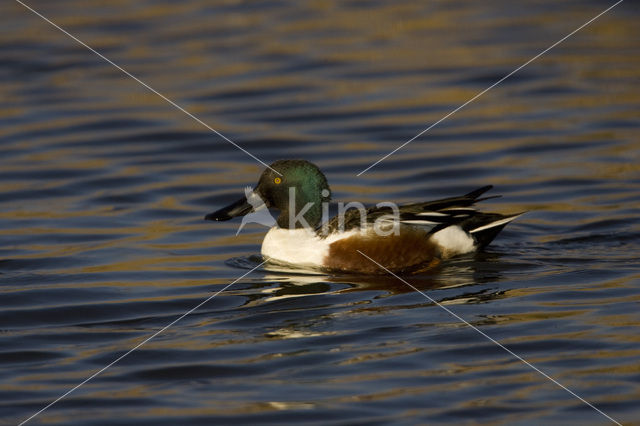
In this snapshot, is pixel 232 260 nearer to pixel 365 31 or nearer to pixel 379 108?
pixel 379 108

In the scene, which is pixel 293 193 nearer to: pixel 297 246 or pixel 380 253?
pixel 297 246

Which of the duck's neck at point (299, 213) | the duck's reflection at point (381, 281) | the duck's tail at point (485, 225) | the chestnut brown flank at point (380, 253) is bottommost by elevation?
the duck's reflection at point (381, 281)

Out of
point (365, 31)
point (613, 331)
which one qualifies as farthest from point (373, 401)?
point (365, 31)

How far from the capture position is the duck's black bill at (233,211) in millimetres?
8089

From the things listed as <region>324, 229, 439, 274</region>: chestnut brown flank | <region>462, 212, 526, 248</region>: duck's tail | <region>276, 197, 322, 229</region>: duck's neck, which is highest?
<region>276, 197, 322, 229</region>: duck's neck

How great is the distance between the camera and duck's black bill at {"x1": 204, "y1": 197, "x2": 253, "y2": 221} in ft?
26.5

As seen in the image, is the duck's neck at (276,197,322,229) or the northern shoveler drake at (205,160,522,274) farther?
the duck's neck at (276,197,322,229)

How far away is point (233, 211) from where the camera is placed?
8117 mm

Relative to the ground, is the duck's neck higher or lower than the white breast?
higher

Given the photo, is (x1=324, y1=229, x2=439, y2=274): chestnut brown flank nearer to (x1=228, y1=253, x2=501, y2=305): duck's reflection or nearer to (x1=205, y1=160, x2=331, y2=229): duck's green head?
(x1=228, y1=253, x2=501, y2=305): duck's reflection

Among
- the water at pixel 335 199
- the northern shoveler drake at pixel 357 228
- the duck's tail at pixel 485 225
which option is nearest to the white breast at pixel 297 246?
the northern shoveler drake at pixel 357 228

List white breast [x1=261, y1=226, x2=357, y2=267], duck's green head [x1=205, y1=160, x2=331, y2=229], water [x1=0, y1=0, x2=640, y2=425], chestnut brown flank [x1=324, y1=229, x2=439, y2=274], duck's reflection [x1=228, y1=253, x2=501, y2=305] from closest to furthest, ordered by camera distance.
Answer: water [x1=0, y1=0, x2=640, y2=425] → duck's reflection [x1=228, y1=253, x2=501, y2=305] → chestnut brown flank [x1=324, y1=229, x2=439, y2=274] → white breast [x1=261, y1=226, x2=357, y2=267] → duck's green head [x1=205, y1=160, x2=331, y2=229]

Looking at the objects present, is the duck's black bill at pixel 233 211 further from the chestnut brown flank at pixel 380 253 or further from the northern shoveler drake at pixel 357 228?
the chestnut brown flank at pixel 380 253

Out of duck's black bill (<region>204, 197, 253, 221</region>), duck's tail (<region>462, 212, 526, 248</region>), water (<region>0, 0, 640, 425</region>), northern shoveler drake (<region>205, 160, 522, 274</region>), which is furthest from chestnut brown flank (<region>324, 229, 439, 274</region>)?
duck's black bill (<region>204, 197, 253, 221</region>)
